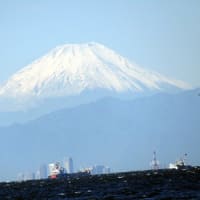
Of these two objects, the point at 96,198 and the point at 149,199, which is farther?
the point at 96,198

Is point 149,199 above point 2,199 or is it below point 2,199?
below

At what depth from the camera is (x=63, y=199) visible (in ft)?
460

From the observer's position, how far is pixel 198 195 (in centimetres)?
11944

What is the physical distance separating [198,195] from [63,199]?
28.0 meters

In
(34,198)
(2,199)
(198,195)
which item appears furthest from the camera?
(2,199)

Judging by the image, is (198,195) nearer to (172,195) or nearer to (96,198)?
(172,195)

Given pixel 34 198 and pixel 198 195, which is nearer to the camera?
pixel 198 195

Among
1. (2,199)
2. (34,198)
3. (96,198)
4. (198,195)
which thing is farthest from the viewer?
(2,199)

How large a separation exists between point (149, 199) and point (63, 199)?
933 inches

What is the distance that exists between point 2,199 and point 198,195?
5568cm

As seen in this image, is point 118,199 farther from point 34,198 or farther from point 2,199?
point 2,199

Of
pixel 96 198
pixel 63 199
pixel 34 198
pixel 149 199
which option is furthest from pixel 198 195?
pixel 34 198

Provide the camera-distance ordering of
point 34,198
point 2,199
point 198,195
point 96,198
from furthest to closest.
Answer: point 2,199 < point 34,198 < point 96,198 < point 198,195

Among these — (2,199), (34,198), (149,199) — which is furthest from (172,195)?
(2,199)
